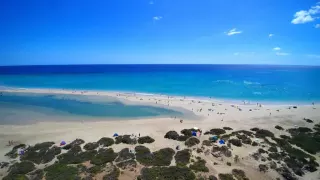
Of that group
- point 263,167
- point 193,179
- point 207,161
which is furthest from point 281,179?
point 193,179

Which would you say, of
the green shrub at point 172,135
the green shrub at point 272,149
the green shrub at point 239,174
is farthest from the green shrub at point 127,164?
the green shrub at point 272,149

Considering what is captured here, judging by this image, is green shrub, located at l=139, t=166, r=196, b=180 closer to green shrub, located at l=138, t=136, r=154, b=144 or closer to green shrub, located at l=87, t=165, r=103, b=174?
green shrub, located at l=87, t=165, r=103, b=174

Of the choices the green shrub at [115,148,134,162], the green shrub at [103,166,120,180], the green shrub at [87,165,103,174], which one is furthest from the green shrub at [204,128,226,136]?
the green shrub at [87,165,103,174]

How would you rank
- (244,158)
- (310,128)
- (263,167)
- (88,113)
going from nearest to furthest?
1. (263,167)
2. (244,158)
3. (310,128)
4. (88,113)

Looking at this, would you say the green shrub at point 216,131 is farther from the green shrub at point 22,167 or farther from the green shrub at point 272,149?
the green shrub at point 22,167

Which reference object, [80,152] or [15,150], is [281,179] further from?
[15,150]

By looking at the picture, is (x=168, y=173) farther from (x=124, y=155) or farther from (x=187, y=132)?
(x=187, y=132)
